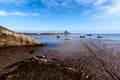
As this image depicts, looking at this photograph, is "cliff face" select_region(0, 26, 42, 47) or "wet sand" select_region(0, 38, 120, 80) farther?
"cliff face" select_region(0, 26, 42, 47)

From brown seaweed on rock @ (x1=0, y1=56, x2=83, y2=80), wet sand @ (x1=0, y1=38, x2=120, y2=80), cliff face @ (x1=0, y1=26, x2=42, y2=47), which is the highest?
cliff face @ (x1=0, y1=26, x2=42, y2=47)

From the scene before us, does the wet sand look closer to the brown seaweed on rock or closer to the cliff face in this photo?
the brown seaweed on rock

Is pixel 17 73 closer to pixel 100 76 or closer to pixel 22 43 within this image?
pixel 100 76

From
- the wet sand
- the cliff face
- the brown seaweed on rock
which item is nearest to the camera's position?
the brown seaweed on rock

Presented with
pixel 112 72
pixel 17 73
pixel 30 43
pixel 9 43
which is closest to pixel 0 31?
pixel 9 43

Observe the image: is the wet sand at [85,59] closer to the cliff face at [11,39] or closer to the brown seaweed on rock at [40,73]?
the brown seaweed on rock at [40,73]

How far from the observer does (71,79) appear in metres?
8.27

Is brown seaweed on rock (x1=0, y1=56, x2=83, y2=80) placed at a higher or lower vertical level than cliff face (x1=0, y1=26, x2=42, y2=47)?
lower

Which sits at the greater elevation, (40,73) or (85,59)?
(40,73)

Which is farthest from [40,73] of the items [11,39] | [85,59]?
[11,39]

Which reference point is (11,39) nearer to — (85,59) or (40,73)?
(85,59)

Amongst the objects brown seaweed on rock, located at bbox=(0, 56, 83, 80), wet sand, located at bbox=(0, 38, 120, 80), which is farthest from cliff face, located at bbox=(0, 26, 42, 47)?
brown seaweed on rock, located at bbox=(0, 56, 83, 80)

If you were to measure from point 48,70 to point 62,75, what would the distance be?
121 cm

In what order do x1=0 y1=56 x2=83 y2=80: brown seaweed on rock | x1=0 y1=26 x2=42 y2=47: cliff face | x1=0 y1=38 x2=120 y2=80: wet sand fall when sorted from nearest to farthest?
x1=0 y1=56 x2=83 y2=80: brown seaweed on rock, x1=0 y1=38 x2=120 y2=80: wet sand, x1=0 y1=26 x2=42 y2=47: cliff face
